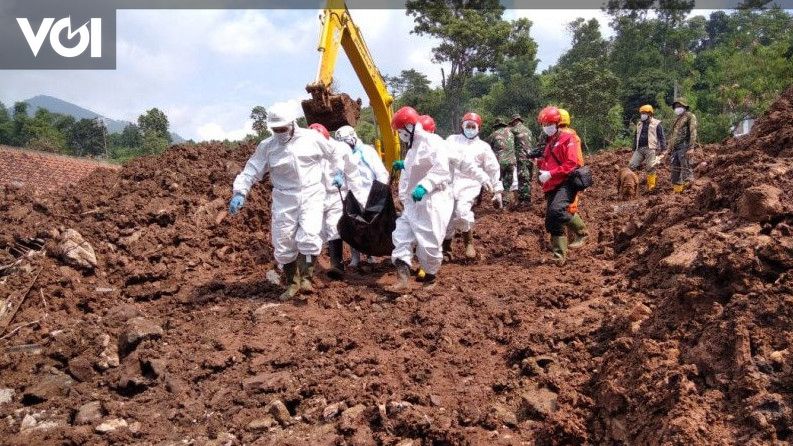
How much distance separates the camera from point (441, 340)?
173 inches

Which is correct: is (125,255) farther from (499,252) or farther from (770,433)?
(770,433)

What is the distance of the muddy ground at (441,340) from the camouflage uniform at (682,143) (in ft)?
6.30

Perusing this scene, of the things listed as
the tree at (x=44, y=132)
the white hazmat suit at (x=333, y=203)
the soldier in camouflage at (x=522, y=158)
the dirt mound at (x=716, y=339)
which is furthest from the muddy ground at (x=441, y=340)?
the tree at (x=44, y=132)

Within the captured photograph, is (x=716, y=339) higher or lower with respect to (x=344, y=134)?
lower

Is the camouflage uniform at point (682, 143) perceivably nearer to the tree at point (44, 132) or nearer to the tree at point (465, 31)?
the tree at point (465, 31)

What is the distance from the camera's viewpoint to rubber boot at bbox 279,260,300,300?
5543 mm

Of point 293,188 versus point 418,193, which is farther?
point 293,188

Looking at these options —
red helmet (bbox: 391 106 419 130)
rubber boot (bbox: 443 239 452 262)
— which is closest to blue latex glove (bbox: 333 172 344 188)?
red helmet (bbox: 391 106 419 130)

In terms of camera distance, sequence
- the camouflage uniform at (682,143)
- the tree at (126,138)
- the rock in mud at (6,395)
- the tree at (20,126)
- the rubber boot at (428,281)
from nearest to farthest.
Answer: the rock in mud at (6,395), the rubber boot at (428,281), the camouflage uniform at (682,143), the tree at (20,126), the tree at (126,138)

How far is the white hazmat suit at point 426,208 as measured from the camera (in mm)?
5688

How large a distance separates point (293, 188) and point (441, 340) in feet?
6.78

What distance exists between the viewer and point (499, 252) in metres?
7.28

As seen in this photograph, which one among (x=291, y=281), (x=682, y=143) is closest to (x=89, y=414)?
(x=291, y=281)

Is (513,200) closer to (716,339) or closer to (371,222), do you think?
(371,222)
